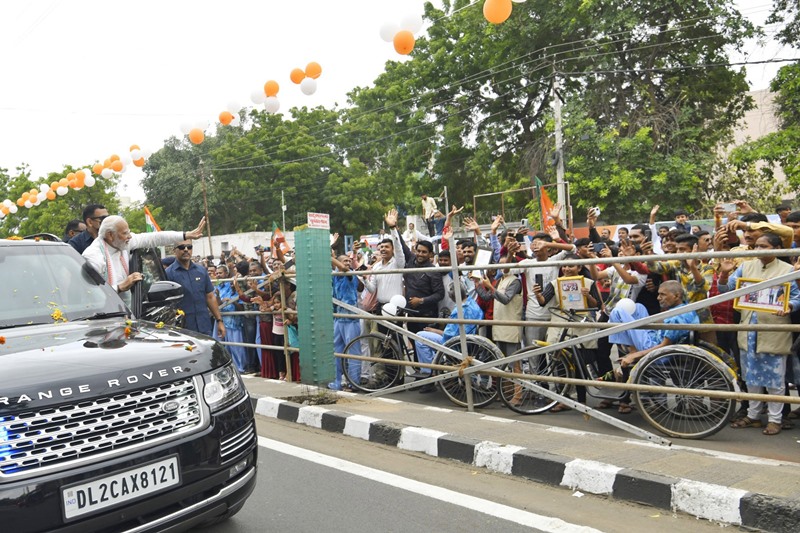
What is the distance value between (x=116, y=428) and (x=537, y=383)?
168 inches

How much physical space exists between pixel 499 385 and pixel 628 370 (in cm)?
120

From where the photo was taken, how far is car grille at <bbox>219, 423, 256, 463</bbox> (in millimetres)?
3279

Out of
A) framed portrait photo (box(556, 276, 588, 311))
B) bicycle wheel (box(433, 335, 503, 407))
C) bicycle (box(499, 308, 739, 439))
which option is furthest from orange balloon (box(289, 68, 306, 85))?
bicycle (box(499, 308, 739, 439))

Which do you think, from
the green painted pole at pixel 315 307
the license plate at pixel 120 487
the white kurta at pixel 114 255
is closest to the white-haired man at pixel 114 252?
the white kurta at pixel 114 255

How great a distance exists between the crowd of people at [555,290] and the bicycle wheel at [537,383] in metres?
0.27

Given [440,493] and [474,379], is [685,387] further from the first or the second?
[440,493]

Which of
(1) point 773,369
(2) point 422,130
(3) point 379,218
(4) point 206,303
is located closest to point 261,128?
(3) point 379,218

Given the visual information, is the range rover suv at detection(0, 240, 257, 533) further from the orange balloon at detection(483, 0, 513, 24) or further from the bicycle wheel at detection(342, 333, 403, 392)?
the orange balloon at detection(483, 0, 513, 24)

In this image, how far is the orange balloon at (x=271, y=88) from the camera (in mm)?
13197

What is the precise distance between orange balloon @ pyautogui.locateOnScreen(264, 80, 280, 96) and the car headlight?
10449mm

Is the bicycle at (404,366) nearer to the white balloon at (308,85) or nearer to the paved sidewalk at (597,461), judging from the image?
the paved sidewalk at (597,461)

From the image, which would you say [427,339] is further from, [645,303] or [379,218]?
[379,218]

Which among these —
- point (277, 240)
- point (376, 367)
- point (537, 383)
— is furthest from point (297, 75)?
point (537, 383)

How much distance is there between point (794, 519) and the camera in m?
3.59
